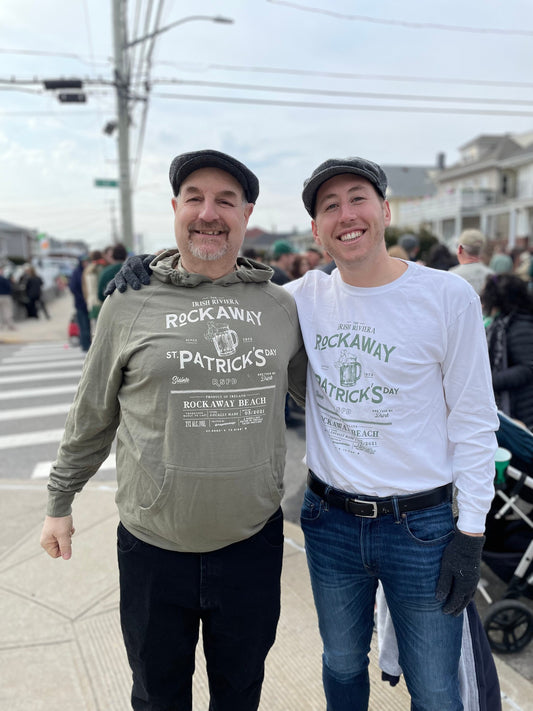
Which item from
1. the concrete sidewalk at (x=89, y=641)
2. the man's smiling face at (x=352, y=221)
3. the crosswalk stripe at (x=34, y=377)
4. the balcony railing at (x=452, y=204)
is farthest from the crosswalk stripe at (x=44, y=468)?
the balcony railing at (x=452, y=204)

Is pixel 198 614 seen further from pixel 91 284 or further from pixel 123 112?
pixel 123 112

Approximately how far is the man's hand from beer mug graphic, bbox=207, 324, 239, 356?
2.77 ft

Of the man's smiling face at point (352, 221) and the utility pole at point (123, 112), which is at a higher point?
the utility pole at point (123, 112)

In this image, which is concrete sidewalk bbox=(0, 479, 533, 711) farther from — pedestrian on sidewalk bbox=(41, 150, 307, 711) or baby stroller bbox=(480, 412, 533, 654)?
pedestrian on sidewalk bbox=(41, 150, 307, 711)

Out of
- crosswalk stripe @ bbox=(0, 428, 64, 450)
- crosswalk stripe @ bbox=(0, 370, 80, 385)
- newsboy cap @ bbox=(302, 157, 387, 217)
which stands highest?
newsboy cap @ bbox=(302, 157, 387, 217)

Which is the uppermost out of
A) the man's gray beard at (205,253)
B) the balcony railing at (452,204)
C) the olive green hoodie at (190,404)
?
the balcony railing at (452,204)

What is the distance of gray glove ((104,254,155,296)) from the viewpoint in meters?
1.75

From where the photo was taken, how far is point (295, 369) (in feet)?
6.52

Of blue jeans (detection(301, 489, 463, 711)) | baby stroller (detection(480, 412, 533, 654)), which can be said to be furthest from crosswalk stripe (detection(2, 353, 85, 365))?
blue jeans (detection(301, 489, 463, 711))

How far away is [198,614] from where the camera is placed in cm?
178

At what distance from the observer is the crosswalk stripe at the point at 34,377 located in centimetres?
992

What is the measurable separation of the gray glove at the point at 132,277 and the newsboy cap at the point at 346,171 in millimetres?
601

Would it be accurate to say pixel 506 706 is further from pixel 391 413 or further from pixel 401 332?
pixel 401 332

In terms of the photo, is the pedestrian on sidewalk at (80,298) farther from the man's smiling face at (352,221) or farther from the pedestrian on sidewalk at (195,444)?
the man's smiling face at (352,221)
